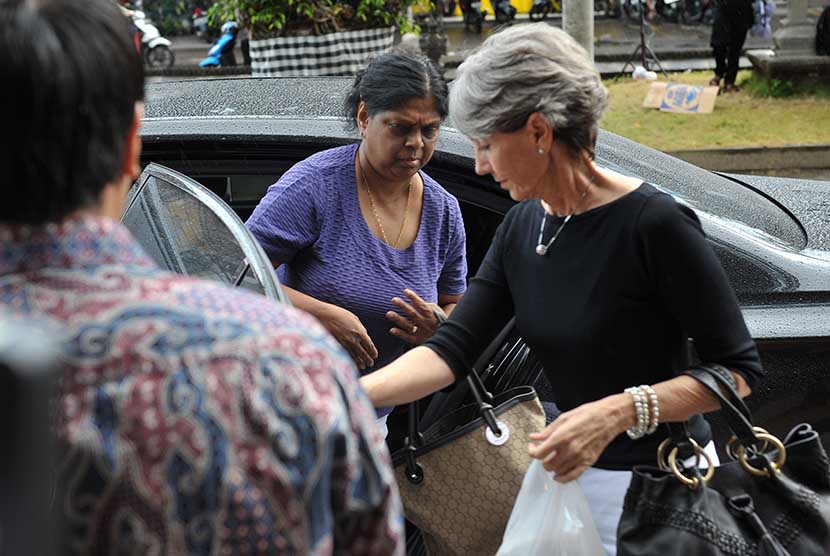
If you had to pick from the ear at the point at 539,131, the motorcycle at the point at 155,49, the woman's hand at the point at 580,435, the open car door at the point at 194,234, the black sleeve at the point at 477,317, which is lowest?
the motorcycle at the point at 155,49

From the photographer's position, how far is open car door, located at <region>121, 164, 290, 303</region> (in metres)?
1.90

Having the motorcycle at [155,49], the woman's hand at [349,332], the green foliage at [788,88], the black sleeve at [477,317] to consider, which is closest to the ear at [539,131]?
the black sleeve at [477,317]

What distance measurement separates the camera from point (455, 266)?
2.89 m

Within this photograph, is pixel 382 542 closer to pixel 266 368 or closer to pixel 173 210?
pixel 266 368

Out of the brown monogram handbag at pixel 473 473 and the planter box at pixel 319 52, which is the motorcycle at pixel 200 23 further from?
the brown monogram handbag at pixel 473 473

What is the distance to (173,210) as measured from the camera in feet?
7.08

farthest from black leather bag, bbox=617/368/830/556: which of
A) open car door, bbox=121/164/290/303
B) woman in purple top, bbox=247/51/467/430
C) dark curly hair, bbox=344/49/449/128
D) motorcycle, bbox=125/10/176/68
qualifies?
motorcycle, bbox=125/10/176/68

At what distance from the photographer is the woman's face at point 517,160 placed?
2.04 m

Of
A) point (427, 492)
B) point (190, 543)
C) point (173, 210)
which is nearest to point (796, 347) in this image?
point (427, 492)

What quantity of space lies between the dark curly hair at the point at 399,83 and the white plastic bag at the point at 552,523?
3.59 ft

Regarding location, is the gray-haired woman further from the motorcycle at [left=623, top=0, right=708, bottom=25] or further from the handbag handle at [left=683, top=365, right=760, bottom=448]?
the motorcycle at [left=623, top=0, right=708, bottom=25]

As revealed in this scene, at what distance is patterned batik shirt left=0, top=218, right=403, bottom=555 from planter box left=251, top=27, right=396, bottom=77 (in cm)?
574

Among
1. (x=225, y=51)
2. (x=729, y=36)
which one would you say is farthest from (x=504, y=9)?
(x=729, y=36)

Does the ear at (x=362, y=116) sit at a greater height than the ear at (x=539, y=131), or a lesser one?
lesser
